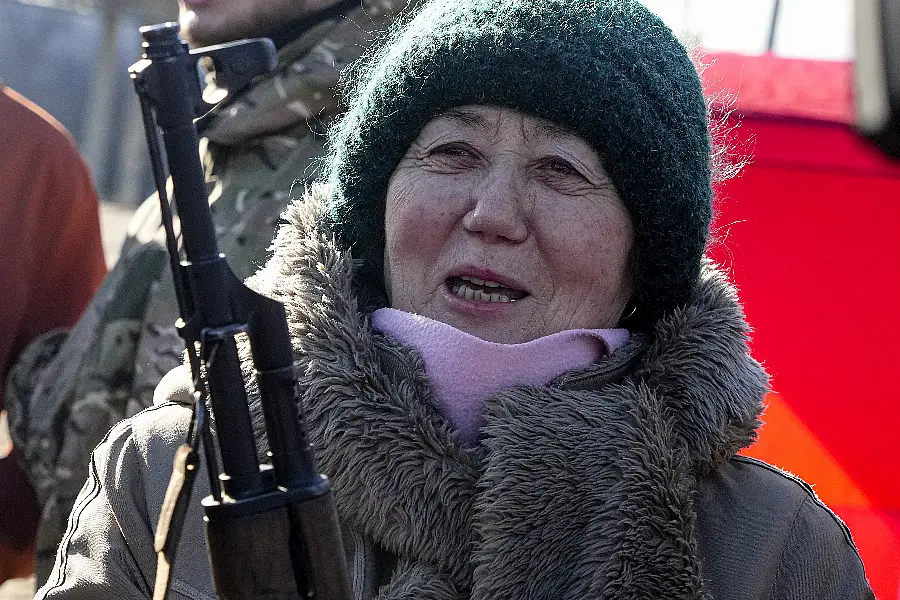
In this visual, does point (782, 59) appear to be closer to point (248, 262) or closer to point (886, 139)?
point (248, 262)

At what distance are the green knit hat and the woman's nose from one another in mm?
119

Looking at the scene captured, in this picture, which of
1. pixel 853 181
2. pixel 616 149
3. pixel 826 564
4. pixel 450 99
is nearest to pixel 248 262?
pixel 450 99

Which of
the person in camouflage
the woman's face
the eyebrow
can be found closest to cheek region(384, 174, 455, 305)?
the woman's face

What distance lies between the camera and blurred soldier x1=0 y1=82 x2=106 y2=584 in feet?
9.50

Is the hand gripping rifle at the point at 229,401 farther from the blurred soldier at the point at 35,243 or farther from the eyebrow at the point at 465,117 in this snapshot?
the blurred soldier at the point at 35,243

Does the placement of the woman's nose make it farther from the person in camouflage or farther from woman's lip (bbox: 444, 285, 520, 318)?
the person in camouflage

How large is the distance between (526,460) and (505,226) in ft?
1.18

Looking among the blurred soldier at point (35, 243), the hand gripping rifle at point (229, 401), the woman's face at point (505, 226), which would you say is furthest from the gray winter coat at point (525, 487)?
the blurred soldier at point (35, 243)

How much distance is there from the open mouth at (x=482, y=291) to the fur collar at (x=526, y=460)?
137 mm

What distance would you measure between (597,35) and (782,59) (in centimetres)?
169

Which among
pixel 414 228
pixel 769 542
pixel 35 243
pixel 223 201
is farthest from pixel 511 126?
pixel 35 243

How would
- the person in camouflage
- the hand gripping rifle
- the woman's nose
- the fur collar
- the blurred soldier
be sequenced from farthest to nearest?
the blurred soldier
the person in camouflage
the woman's nose
the fur collar
the hand gripping rifle

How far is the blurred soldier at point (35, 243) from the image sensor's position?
2895 millimetres

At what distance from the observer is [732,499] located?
181 centimetres
